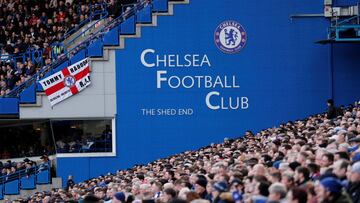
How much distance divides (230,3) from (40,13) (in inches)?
354

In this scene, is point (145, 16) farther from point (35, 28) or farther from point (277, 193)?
point (277, 193)

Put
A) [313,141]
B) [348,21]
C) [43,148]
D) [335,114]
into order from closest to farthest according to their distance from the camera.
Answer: [313,141], [335,114], [348,21], [43,148]

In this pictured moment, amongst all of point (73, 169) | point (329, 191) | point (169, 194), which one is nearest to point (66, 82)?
point (73, 169)

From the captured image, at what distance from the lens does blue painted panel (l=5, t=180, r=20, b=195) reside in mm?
34750

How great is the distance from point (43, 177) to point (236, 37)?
28.9ft

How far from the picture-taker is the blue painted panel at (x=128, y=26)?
1389 inches

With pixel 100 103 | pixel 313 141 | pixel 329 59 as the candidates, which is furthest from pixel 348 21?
pixel 313 141

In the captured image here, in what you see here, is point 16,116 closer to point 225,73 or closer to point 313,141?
point 225,73

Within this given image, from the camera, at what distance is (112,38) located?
35438 millimetres

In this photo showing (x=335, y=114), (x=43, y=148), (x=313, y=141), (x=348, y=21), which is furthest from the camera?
(x=43, y=148)

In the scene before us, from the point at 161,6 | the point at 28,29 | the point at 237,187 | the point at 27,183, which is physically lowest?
the point at 27,183

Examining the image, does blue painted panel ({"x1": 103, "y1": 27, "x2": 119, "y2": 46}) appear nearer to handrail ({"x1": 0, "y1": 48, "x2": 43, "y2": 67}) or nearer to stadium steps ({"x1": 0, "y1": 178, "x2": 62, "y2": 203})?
handrail ({"x1": 0, "y1": 48, "x2": 43, "y2": 67})

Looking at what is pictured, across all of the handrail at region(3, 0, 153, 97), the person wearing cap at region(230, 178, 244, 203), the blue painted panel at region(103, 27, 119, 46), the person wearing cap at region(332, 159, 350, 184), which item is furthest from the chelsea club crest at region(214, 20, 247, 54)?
the person wearing cap at region(332, 159, 350, 184)

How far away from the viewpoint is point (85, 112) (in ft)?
116
